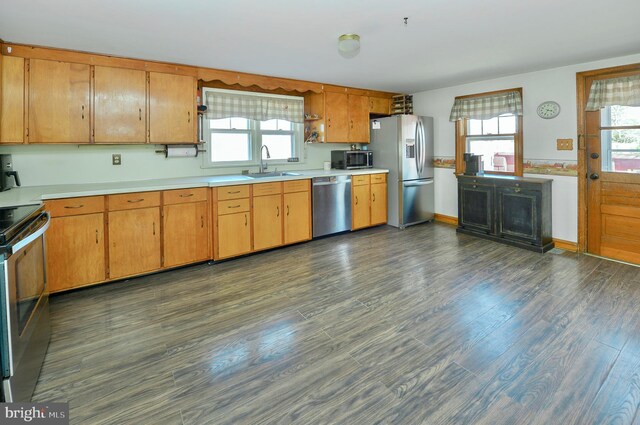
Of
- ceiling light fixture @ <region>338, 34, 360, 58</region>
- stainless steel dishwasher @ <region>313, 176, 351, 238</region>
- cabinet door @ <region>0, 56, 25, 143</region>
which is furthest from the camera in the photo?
stainless steel dishwasher @ <region>313, 176, 351, 238</region>

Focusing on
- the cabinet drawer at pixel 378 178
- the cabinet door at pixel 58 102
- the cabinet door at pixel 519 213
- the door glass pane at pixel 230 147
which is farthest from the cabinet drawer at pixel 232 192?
the cabinet door at pixel 519 213

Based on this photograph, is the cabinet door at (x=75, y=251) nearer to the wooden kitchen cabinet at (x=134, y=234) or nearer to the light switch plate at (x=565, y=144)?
the wooden kitchen cabinet at (x=134, y=234)

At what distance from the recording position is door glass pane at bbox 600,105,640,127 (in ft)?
11.9

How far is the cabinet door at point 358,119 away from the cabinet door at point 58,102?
350 cm

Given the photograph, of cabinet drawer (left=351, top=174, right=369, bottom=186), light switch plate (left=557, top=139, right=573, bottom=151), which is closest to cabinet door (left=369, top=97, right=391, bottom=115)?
cabinet drawer (left=351, top=174, right=369, bottom=186)

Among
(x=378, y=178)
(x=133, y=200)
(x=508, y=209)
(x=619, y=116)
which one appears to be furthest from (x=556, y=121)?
(x=133, y=200)

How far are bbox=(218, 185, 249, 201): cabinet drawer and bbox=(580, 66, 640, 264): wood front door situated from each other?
4.08m

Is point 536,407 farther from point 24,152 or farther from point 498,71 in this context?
point 24,152

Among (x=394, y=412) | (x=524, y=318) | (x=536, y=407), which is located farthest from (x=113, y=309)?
(x=524, y=318)

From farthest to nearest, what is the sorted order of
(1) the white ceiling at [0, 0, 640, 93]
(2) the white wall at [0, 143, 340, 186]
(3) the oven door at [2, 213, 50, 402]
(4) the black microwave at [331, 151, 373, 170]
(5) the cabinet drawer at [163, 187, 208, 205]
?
(4) the black microwave at [331, 151, 373, 170], (5) the cabinet drawer at [163, 187, 208, 205], (2) the white wall at [0, 143, 340, 186], (1) the white ceiling at [0, 0, 640, 93], (3) the oven door at [2, 213, 50, 402]

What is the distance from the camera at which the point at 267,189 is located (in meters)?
4.17

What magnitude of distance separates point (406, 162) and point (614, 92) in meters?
2.56

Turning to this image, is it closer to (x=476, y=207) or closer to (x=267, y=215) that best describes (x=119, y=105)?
(x=267, y=215)

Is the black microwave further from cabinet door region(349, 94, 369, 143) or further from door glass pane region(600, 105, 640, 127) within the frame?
door glass pane region(600, 105, 640, 127)
